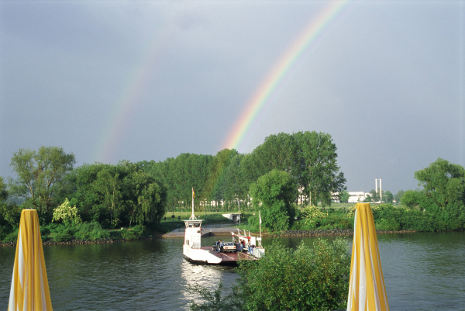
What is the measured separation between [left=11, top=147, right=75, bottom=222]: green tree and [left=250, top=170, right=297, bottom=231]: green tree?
29.0 m

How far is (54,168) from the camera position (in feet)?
199

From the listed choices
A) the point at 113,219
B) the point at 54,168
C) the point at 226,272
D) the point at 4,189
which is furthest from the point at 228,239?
the point at 4,189

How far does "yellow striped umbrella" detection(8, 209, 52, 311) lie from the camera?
29.7 feet

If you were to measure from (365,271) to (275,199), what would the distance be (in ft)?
183

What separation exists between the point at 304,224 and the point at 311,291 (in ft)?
162

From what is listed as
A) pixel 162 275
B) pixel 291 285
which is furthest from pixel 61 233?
pixel 291 285

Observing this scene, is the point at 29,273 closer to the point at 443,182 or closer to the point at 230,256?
the point at 230,256

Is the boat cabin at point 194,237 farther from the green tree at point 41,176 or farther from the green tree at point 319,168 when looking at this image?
the green tree at point 319,168

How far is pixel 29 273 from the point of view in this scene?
30.0 feet

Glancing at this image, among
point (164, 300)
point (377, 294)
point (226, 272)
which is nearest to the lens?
point (377, 294)

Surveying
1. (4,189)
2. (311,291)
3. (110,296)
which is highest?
(4,189)

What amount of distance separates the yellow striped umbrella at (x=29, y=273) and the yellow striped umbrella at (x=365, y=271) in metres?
6.69

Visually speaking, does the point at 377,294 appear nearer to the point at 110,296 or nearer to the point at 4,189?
the point at 110,296

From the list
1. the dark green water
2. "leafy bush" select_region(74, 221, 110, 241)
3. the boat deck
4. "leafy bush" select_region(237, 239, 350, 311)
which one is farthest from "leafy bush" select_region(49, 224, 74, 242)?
"leafy bush" select_region(237, 239, 350, 311)
